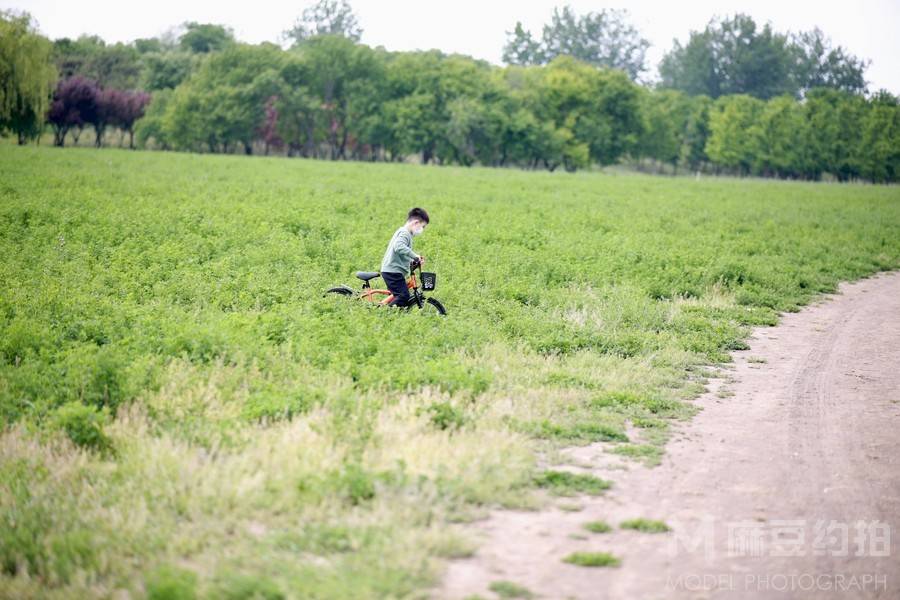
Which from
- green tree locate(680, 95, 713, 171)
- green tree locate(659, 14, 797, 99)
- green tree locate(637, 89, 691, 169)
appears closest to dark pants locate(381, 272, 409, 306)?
green tree locate(637, 89, 691, 169)

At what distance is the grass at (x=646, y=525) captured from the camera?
22.6 ft

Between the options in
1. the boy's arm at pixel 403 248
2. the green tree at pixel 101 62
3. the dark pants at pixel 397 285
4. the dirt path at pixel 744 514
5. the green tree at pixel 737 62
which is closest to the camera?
the dirt path at pixel 744 514

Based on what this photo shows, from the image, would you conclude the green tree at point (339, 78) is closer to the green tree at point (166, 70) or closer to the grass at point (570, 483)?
the green tree at point (166, 70)

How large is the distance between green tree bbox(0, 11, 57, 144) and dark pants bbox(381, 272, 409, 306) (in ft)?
179

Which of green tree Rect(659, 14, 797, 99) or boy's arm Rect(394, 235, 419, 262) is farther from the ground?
green tree Rect(659, 14, 797, 99)

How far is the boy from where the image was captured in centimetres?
1322

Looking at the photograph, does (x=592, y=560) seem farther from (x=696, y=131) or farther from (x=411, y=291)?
(x=696, y=131)

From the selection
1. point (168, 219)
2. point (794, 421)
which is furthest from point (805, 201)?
point (794, 421)

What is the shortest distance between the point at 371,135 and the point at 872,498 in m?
92.8

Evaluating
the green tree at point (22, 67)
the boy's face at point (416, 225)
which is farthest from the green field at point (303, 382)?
the green tree at point (22, 67)

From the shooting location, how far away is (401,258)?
13555 mm

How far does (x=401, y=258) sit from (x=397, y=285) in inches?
18.0

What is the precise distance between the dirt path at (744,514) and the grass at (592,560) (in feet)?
0.26

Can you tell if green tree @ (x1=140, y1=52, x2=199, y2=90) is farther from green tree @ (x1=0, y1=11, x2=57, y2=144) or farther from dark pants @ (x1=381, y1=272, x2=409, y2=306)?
dark pants @ (x1=381, y1=272, x2=409, y2=306)
